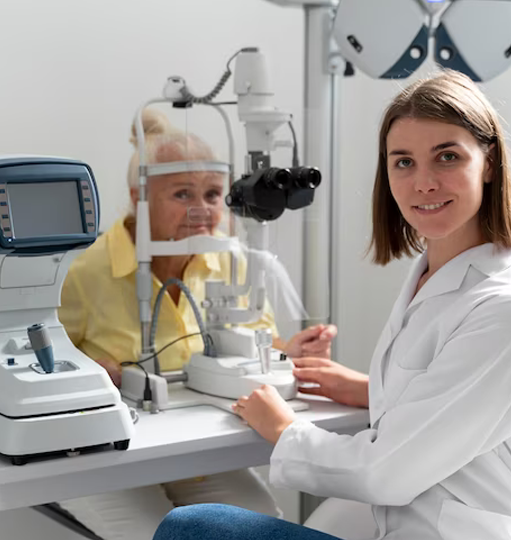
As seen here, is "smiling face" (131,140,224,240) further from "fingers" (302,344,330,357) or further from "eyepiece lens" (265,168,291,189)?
"fingers" (302,344,330,357)

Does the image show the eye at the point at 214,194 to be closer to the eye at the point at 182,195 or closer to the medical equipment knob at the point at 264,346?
the eye at the point at 182,195

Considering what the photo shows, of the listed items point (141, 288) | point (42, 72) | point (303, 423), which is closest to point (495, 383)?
point (303, 423)

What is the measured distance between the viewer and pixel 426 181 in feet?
4.93

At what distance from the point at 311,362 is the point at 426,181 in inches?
27.4

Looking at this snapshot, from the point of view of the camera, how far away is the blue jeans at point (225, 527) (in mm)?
1403

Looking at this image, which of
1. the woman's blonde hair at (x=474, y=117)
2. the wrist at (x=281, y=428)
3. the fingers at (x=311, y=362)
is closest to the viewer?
the woman's blonde hair at (x=474, y=117)

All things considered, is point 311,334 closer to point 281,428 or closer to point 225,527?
point 281,428

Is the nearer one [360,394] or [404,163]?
[404,163]

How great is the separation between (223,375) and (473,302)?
73cm

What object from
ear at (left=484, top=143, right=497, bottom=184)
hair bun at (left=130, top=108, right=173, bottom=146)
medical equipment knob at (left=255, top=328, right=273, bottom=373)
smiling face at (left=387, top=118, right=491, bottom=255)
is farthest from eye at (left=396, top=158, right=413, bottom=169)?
hair bun at (left=130, top=108, right=173, bottom=146)

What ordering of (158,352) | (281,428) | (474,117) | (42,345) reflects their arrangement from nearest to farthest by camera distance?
(474,117) < (42,345) < (281,428) < (158,352)

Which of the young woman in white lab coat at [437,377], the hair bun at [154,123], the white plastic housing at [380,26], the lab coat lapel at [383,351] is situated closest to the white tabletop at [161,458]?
the young woman in white lab coat at [437,377]

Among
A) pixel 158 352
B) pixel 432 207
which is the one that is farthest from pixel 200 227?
pixel 432 207

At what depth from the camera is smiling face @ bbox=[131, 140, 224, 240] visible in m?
2.16
